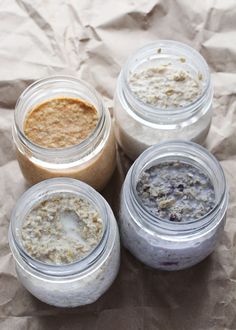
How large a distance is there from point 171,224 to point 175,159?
146mm

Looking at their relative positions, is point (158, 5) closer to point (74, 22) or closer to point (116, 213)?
point (74, 22)

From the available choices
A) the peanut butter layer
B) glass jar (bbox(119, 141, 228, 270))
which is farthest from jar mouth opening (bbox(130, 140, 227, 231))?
the peanut butter layer

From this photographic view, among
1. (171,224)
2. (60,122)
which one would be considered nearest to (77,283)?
(171,224)

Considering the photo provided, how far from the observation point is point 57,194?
1.02 metres

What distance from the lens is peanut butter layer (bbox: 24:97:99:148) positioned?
107 cm

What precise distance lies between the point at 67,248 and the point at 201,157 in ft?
0.85

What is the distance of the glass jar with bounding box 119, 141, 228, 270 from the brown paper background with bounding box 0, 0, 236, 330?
0.21ft

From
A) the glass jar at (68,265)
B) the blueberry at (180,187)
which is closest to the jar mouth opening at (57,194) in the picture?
the glass jar at (68,265)

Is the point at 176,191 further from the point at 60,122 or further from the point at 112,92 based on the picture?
the point at 112,92

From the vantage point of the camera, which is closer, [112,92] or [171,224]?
[171,224]

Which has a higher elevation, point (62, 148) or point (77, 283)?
point (62, 148)

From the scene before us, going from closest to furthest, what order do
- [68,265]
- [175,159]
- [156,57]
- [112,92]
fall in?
[68,265], [175,159], [156,57], [112,92]

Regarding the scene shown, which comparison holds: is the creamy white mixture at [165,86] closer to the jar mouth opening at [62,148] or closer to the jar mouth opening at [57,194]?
the jar mouth opening at [62,148]

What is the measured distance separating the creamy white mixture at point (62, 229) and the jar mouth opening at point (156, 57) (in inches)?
7.5
